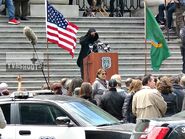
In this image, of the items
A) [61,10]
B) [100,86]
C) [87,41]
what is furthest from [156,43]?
[61,10]

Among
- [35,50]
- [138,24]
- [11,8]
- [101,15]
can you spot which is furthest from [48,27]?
[101,15]

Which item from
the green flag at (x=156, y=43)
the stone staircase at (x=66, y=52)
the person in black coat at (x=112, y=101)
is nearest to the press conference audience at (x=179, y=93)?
the person in black coat at (x=112, y=101)

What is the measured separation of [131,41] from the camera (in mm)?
24969

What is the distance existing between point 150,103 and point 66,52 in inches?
411

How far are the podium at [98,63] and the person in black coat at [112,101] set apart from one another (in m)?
4.27

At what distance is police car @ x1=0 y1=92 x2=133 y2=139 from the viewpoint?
12.1 meters

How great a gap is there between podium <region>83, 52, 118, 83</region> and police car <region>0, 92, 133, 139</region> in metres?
6.11

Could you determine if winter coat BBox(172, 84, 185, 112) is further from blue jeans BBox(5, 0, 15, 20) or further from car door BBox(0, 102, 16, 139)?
blue jeans BBox(5, 0, 15, 20)

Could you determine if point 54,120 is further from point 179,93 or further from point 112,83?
point 179,93

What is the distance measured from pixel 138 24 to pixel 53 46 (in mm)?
3463

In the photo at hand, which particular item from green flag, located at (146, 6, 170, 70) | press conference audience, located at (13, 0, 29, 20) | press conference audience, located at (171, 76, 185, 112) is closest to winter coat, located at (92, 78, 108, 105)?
press conference audience, located at (171, 76, 185, 112)

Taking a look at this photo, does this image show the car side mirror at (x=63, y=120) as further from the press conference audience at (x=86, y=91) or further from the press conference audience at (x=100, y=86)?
the press conference audience at (x=100, y=86)

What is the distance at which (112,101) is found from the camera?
48.4ft

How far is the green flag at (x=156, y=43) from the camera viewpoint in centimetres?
2047
